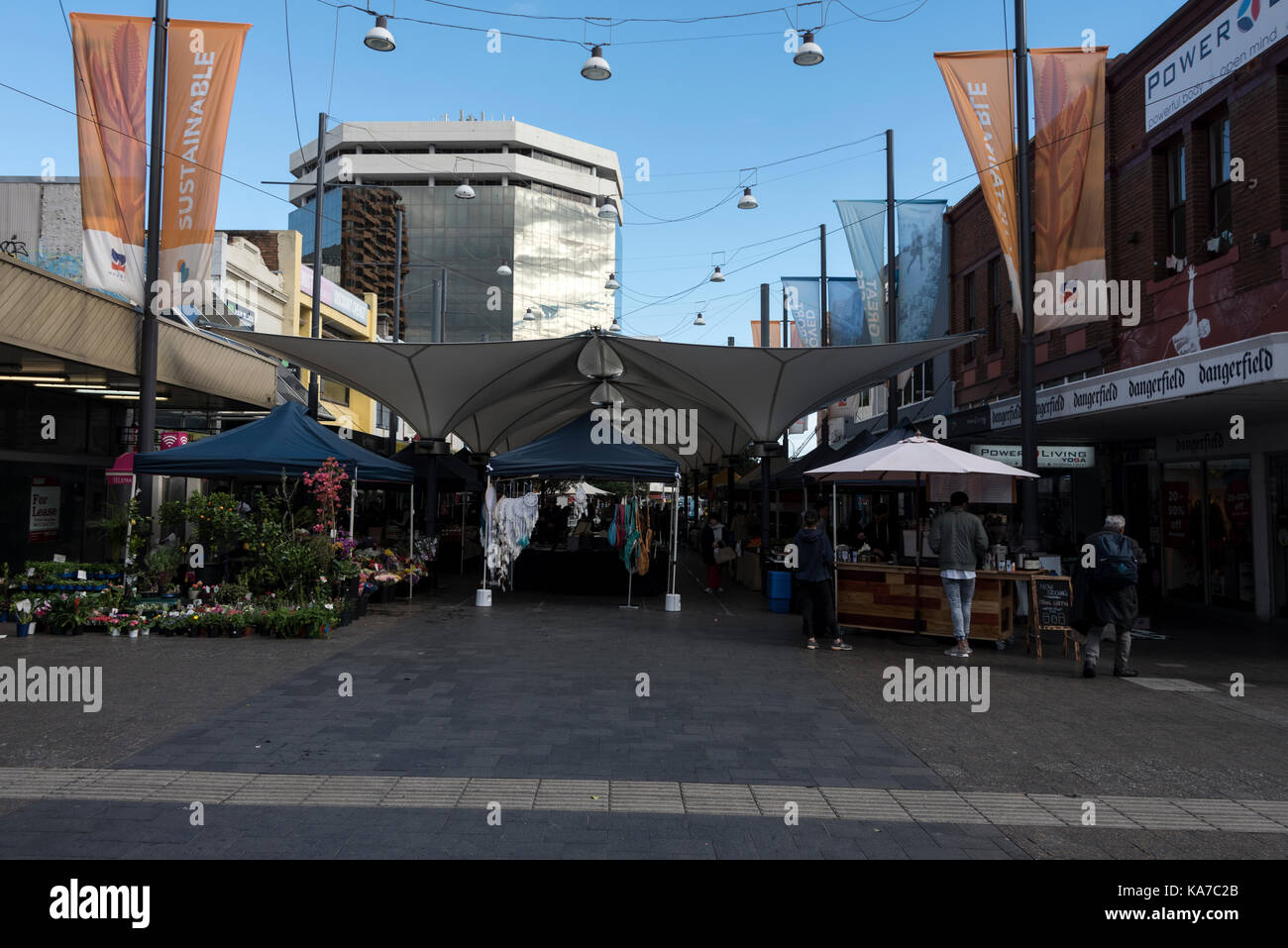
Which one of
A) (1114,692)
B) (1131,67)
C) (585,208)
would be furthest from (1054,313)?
(585,208)

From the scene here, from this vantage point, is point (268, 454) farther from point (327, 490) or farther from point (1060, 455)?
point (1060, 455)

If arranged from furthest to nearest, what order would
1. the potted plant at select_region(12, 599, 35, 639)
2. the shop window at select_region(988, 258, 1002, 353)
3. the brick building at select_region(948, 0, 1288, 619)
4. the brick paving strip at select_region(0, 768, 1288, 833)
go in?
the shop window at select_region(988, 258, 1002, 353), the brick building at select_region(948, 0, 1288, 619), the potted plant at select_region(12, 599, 35, 639), the brick paving strip at select_region(0, 768, 1288, 833)

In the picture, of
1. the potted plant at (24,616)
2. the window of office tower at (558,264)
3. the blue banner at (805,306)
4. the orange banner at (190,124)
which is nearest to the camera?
the potted plant at (24,616)

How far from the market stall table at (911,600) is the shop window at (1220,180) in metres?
6.83

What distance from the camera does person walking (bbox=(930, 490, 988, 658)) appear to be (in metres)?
9.87

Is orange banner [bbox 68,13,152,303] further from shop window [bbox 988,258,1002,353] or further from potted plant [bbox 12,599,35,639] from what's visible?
shop window [bbox 988,258,1002,353]

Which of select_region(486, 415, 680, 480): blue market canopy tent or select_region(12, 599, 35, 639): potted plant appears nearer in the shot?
select_region(12, 599, 35, 639): potted plant

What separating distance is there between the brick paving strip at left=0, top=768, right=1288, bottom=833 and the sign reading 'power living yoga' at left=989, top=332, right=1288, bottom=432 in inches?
201

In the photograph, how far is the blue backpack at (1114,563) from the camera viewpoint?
845 cm
